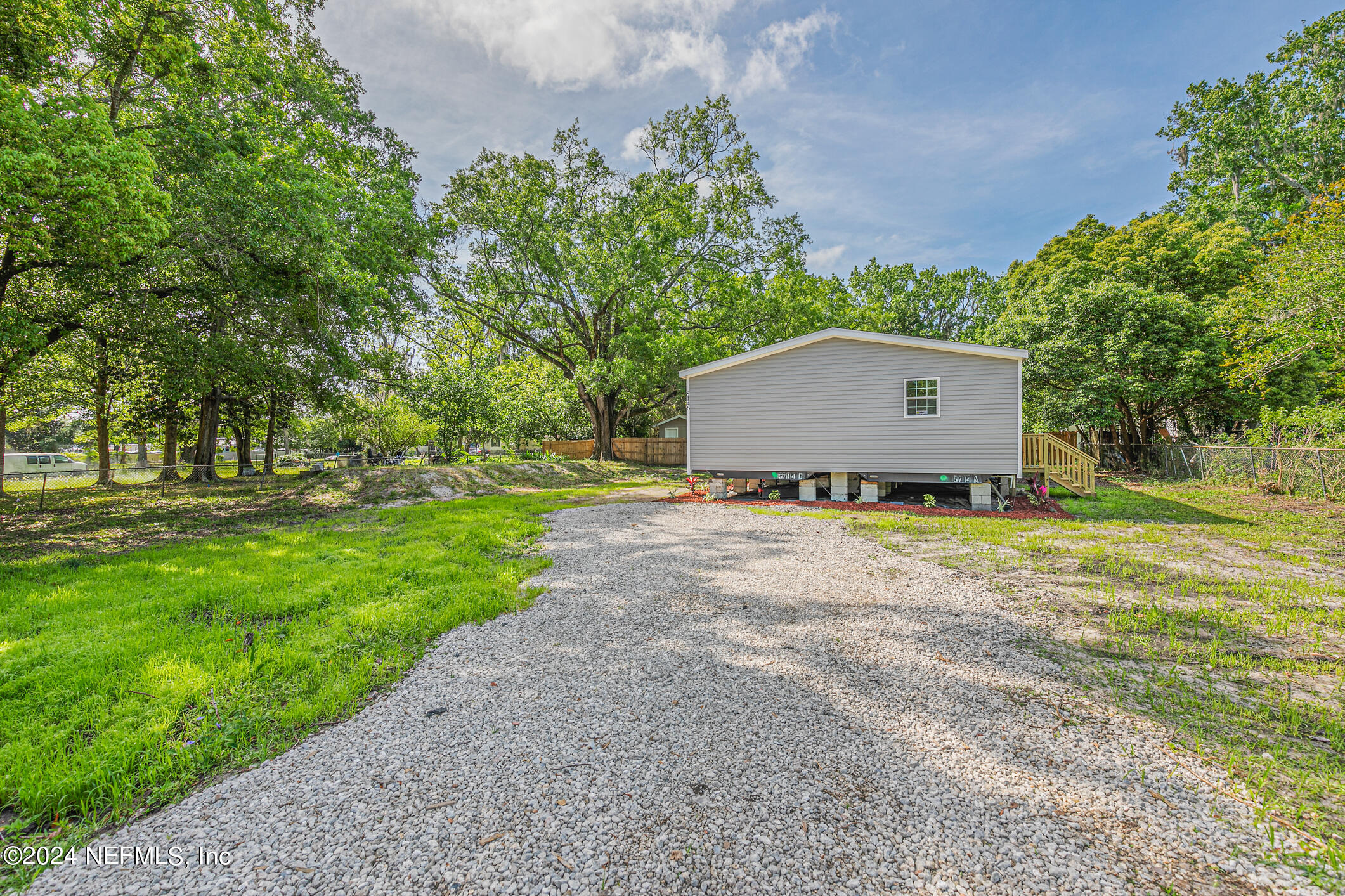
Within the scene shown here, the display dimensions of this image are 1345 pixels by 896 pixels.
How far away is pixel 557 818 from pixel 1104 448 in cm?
2365

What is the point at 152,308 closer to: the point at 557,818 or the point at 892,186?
the point at 557,818

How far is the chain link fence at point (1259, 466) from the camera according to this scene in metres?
10.2

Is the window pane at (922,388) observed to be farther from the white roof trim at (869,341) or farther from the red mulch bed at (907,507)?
the red mulch bed at (907,507)

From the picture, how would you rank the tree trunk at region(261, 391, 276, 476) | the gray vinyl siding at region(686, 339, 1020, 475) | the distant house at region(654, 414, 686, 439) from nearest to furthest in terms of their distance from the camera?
1. the gray vinyl siding at region(686, 339, 1020, 475)
2. the tree trunk at region(261, 391, 276, 476)
3. the distant house at region(654, 414, 686, 439)

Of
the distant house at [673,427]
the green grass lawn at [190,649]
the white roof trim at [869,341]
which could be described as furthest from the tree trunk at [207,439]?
the distant house at [673,427]

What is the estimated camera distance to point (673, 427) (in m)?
29.2

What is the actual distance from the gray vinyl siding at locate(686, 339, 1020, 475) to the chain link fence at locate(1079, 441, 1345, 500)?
272 inches

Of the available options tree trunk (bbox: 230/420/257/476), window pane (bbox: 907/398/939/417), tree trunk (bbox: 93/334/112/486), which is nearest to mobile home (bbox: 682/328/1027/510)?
window pane (bbox: 907/398/939/417)

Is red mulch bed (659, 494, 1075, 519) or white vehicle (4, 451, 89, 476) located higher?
white vehicle (4, 451, 89, 476)

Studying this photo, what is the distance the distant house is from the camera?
28547 mm

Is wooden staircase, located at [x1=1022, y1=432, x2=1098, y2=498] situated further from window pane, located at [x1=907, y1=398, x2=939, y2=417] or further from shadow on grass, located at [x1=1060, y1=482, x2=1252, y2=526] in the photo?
window pane, located at [x1=907, y1=398, x2=939, y2=417]

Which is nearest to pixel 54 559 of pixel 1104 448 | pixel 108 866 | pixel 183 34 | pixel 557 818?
pixel 108 866

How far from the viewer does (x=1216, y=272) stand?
1598 cm

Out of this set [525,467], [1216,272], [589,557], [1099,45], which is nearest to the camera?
[589,557]
